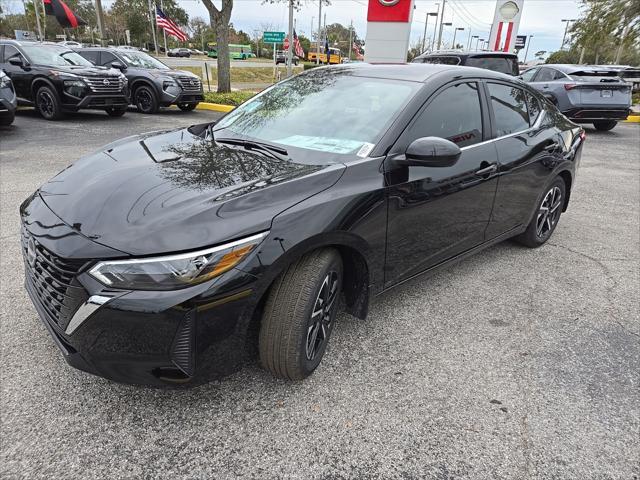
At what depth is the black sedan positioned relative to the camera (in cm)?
177

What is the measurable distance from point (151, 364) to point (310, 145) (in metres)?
1.46

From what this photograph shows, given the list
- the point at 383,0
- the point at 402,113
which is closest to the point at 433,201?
the point at 402,113

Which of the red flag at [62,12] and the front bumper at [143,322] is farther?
the red flag at [62,12]

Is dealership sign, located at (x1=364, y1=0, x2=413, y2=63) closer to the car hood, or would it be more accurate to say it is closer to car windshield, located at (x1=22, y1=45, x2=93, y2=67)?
car windshield, located at (x1=22, y1=45, x2=93, y2=67)

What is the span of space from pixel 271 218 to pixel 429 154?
0.98m

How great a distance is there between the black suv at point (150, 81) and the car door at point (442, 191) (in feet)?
33.3

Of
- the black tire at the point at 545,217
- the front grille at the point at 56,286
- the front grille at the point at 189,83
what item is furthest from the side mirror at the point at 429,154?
the front grille at the point at 189,83

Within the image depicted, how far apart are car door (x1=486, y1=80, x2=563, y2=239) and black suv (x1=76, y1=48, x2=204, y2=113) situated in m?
9.91

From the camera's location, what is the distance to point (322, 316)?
2.28 m

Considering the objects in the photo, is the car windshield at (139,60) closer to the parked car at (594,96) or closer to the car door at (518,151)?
the parked car at (594,96)

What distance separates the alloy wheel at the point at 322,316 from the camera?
2193mm

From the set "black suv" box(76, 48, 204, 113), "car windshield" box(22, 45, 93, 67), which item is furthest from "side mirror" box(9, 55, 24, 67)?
"black suv" box(76, 48, 204, 113)

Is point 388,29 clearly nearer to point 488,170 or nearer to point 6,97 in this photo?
A: point 6,97

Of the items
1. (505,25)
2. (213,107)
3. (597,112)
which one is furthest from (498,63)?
(505,25)
